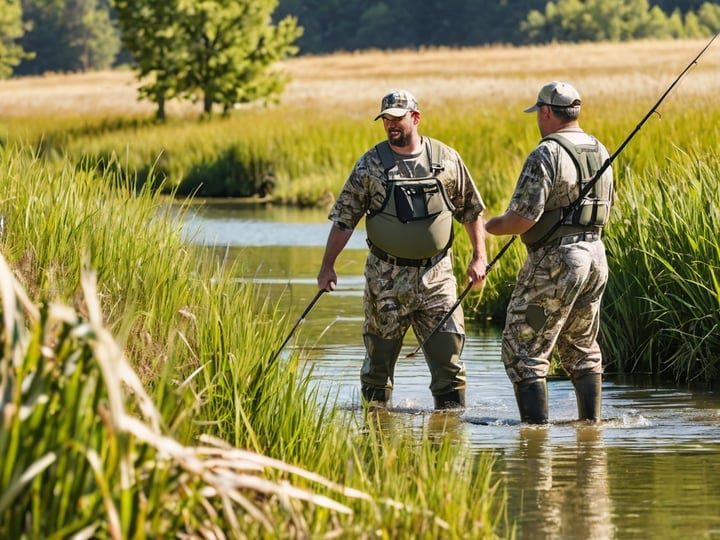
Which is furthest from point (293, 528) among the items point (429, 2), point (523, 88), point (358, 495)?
point (429, 2)

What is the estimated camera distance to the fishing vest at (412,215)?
8.37 m

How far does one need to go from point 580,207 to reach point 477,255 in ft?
2.93

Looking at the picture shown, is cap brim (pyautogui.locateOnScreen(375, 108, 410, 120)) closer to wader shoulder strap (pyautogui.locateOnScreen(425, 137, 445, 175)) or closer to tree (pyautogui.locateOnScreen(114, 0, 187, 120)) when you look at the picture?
wader shoulder strap (pyautogui.locateOnScreen(425, 137, 445, 175))

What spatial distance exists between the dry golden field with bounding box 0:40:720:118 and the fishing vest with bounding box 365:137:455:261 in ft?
44.2

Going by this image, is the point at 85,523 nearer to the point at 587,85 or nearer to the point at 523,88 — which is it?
the point at 587,85

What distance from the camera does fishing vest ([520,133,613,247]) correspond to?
780cm

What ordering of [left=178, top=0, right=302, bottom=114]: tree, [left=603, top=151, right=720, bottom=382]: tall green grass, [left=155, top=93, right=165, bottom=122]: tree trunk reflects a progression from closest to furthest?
[left=603, top=151, right=720, bottom=382]: tall green grass → [left=178, top=0, right=302, bottom=114]: tree → [left=155, top=93, right=165, bottom=122]: tree trunk

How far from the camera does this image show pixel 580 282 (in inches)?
309

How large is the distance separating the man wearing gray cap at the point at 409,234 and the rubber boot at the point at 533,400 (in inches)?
24.3

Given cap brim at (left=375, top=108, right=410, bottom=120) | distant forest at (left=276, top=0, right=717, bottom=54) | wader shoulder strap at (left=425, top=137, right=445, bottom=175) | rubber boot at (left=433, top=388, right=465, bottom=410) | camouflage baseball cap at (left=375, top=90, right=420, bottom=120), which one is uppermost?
camouflage baseball cap at (left=375, top=90, right=420, bottom=120)

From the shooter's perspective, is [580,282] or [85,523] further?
[580,282]

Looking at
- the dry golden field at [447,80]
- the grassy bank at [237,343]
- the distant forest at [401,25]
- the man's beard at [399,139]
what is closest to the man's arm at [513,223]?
the man's beard at [399,139]

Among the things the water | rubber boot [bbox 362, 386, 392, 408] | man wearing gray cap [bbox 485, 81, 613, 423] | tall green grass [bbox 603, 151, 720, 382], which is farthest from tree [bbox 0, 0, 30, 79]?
man wearing gray cap [bbox 485, 81, 613, 423]

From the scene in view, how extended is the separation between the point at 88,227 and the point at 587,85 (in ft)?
109
